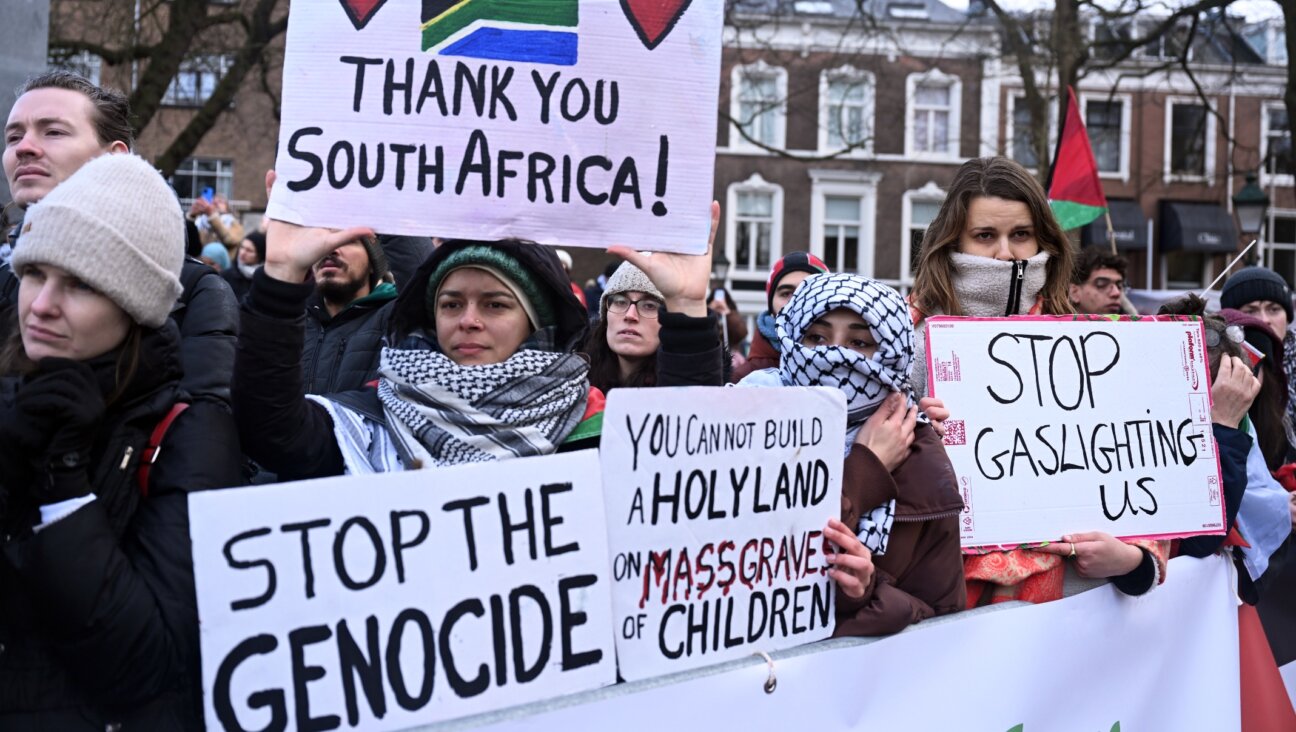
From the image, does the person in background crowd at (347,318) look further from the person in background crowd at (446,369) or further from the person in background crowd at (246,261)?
the person in background crowd at (246,261)

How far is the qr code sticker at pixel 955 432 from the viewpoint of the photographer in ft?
9.77

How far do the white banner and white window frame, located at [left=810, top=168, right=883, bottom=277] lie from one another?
30.2 meters

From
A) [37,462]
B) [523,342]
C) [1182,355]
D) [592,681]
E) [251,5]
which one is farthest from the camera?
[251,5]

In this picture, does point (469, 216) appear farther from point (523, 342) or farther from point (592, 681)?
point (592, 681)

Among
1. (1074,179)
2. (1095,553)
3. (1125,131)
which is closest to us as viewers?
(1095,553)

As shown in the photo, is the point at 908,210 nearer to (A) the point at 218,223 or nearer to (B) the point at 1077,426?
(A) the point at 218,223

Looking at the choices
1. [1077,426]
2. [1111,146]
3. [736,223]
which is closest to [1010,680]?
[1077,426]

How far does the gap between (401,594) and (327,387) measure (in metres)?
2.01

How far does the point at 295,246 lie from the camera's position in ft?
7.35

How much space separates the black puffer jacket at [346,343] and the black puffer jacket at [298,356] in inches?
41.5

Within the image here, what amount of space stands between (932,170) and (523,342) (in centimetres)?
3274

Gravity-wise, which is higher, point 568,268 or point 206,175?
point 206,175

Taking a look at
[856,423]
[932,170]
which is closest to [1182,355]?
[856,423]

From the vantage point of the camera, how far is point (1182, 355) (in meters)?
3.38
